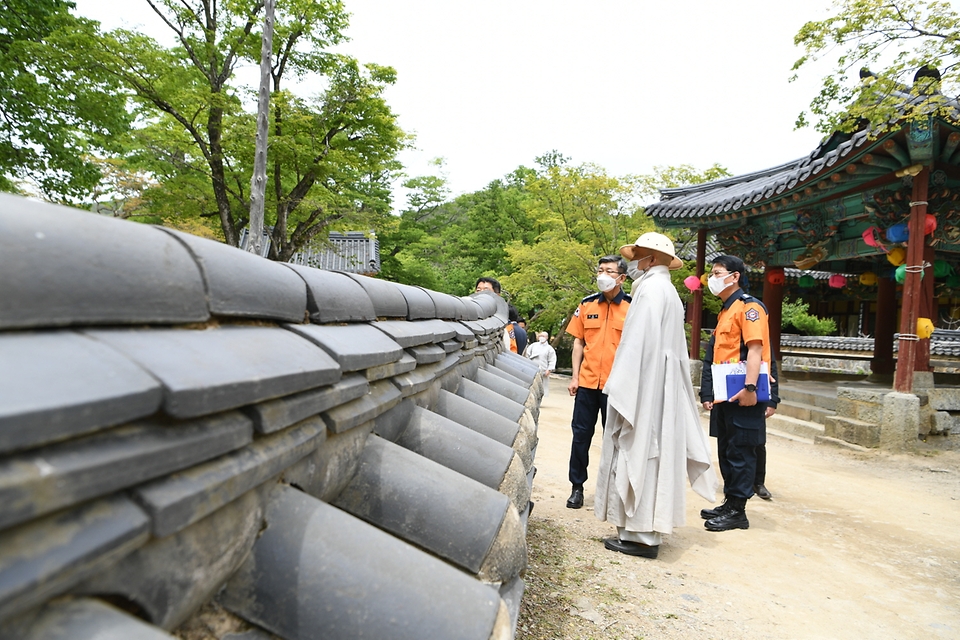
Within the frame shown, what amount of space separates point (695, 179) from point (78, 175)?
13.9 m

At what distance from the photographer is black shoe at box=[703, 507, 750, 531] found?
4.07 meters

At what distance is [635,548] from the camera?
11.1 feet

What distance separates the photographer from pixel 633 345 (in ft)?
11.0

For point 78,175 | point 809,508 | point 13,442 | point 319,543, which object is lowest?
point 809,508

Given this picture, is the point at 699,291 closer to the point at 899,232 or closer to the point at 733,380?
the point at 899,232

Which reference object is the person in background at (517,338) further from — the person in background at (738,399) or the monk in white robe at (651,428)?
the monk in white robe at (651,428)

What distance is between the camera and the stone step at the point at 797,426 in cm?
935

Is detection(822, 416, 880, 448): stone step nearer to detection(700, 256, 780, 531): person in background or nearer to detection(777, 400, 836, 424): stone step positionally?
detection(777, 400, 836, 424): stone step

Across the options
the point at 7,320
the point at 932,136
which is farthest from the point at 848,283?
the point at 7,320

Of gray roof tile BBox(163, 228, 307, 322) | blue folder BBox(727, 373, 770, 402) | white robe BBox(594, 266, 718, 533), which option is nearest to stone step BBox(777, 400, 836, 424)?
blue folder BBox(727, 373, 770, 402)

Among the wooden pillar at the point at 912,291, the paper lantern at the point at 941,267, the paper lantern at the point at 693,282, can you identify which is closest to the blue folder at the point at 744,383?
the wooden pillar at the point at 912,291

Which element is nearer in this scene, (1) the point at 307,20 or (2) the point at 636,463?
(2) the point at 636,463

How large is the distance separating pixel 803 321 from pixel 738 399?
18.4m

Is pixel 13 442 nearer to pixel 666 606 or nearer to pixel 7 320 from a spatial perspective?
pixel 7 320
